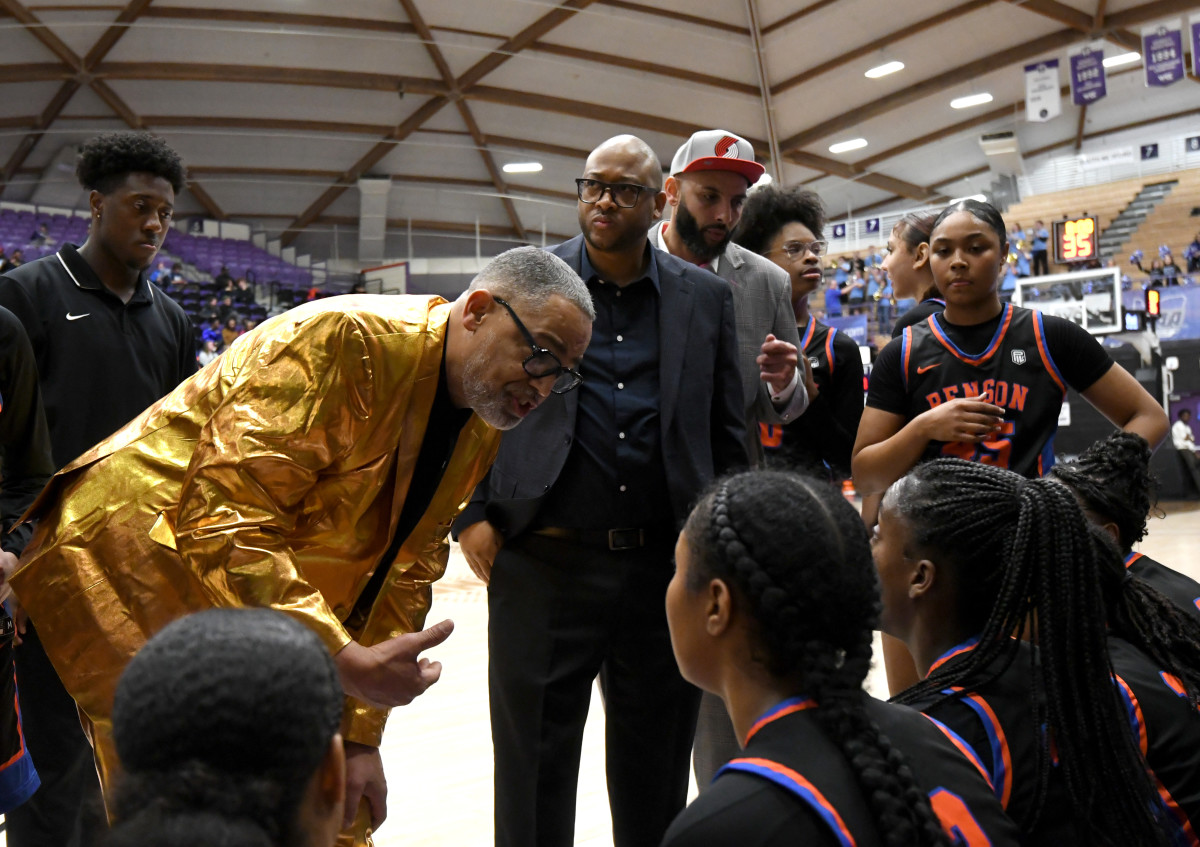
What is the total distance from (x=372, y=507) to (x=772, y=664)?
96cm

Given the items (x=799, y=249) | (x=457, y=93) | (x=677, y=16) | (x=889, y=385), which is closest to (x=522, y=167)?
(x=457, y=93)

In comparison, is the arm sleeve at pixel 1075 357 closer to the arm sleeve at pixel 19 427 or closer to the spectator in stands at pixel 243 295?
the arm sleeve at pixel 19 427

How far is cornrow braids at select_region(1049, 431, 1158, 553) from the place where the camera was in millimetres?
2219

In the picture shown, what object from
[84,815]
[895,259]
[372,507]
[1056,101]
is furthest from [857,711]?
[1056,101]

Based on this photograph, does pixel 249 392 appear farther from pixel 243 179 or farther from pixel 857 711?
pixel 243 179

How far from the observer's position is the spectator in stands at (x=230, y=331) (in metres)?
17.3

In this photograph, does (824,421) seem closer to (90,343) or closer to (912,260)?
(912,260)

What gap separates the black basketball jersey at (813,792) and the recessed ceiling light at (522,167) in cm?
1991

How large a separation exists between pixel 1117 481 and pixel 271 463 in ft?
5.80

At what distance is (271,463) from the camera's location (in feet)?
5.56

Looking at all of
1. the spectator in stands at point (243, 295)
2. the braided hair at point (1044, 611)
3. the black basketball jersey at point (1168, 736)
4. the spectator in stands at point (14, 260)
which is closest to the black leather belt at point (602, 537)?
the braided hair at point (1044, 611)

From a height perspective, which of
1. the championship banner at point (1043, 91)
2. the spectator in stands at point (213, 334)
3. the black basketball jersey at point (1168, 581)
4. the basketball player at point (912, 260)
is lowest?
the black basketball jersey at point (1168, 581)

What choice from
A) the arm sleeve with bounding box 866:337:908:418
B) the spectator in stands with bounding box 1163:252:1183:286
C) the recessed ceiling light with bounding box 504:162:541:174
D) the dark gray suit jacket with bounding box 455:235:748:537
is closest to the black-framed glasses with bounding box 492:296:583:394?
the dark gray suit jacket with bounding box 455:235:748:537

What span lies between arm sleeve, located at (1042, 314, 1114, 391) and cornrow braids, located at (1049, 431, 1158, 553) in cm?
37
